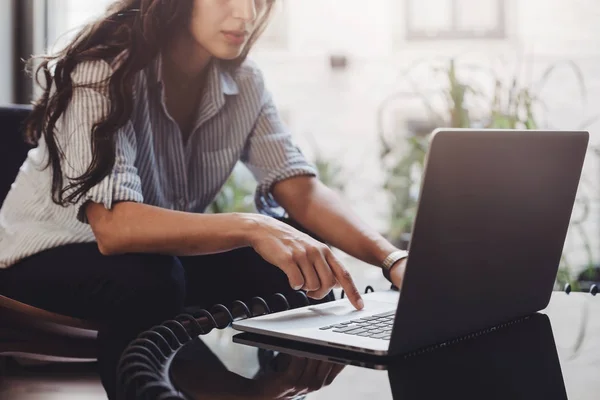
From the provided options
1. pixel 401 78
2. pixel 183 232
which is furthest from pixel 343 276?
pixel 401 78

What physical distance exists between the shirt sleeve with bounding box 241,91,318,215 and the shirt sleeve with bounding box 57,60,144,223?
0.37 metres

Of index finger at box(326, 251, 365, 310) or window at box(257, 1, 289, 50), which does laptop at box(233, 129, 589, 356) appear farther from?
window at box(257, 1, 289, 50)

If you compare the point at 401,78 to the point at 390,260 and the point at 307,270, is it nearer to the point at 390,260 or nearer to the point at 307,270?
the point at 390,260

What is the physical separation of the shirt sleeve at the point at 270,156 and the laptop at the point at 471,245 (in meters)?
0.59

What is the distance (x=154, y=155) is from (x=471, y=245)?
2.69 feet

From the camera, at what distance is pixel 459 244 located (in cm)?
83

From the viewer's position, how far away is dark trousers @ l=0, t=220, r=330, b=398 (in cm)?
110

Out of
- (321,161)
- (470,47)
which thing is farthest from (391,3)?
(321,161)

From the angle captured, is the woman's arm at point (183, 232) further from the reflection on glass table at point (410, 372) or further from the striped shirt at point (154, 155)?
the reflection on glass table at point (410, 372)

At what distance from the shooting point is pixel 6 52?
2586mm

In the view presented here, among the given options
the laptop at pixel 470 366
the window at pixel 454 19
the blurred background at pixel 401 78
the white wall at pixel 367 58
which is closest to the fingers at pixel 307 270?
the laptop at pixel 470 366

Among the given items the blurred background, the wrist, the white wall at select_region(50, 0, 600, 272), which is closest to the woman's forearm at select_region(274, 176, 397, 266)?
the wrist

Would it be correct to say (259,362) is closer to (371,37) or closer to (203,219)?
(203,219)

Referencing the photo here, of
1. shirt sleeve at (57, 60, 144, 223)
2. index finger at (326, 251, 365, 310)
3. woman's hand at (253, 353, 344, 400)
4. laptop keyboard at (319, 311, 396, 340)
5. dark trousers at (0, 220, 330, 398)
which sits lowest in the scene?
dark trousers at (0, 220, 330, 398)
